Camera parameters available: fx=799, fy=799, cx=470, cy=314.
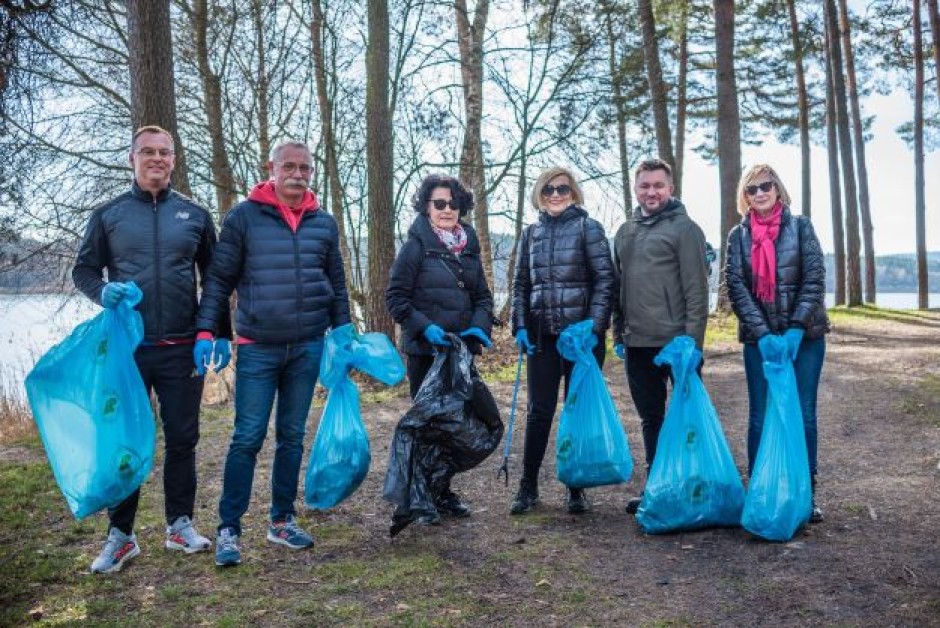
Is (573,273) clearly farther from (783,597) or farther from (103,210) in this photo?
(103,210)

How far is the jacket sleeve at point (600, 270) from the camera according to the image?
403cm

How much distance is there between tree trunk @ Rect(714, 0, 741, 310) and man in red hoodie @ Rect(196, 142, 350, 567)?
9172 mm

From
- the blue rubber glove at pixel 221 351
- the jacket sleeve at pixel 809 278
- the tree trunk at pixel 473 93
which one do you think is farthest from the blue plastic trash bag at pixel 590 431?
the tree trunk at pixel 473 93

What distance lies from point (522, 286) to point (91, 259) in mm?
2074

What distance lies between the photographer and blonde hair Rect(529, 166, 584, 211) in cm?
409

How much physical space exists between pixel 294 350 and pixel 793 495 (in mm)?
2322

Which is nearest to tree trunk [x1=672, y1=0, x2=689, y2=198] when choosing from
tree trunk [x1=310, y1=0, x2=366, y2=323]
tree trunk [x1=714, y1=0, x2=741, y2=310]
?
tree trunk [x1=714, y1=0, x2=741, y2=310]

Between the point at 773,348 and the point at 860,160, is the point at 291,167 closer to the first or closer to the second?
the point at 773,348

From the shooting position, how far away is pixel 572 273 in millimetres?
4047

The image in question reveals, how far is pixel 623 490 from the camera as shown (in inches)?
186

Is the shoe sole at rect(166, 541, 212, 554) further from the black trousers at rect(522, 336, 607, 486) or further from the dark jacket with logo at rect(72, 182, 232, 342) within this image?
the black trousers at rect(522, 336, 607, 486)

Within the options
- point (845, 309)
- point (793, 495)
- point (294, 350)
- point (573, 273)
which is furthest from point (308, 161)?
point (845, 309)

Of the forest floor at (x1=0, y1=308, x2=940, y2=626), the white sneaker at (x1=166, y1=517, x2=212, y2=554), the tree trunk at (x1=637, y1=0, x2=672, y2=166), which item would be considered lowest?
the forest floor at (x1=0, y1=308, x2=940, y2=626)

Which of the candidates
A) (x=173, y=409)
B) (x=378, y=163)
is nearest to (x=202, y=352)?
(x=173, y=409)
